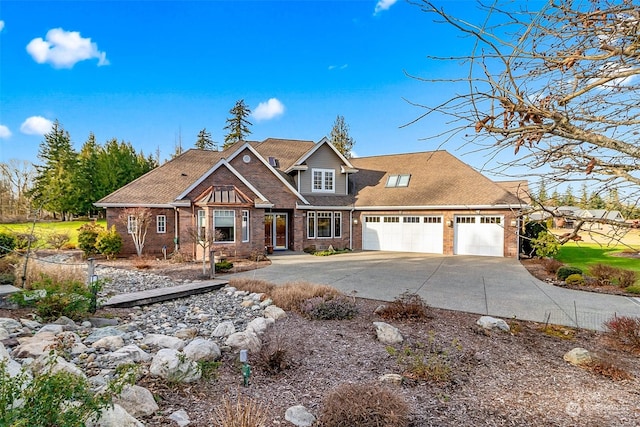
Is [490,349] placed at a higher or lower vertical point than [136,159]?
lower

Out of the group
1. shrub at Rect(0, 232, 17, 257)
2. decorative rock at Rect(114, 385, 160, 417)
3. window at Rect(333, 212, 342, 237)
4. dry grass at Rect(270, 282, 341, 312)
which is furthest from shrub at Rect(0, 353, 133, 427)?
Answer: window at Rect(333, 212, 342, 237)

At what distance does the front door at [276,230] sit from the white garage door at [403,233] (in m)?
5.06

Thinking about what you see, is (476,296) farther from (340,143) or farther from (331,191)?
(340,143)

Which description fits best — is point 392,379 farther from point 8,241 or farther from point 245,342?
point 8,241

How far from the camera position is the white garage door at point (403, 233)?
1900cm

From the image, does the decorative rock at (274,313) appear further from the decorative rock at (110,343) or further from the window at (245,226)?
the window at (245,226)

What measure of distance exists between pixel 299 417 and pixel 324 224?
57.1 ft

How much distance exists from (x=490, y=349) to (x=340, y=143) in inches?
1459

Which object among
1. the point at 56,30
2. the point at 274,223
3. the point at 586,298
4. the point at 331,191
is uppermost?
the point at 56,30

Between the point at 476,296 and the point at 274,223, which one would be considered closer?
the point at 476,296

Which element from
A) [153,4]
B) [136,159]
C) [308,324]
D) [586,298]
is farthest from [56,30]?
[136,159]

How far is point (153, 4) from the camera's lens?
1055cm

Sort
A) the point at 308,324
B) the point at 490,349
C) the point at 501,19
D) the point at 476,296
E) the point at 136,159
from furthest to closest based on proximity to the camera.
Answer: the point at 136,159 → the point at 476,296 → the point at 308,324 → the point at 490,349 → the point at 501,19

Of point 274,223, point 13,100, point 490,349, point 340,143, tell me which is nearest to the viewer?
point 490,349
